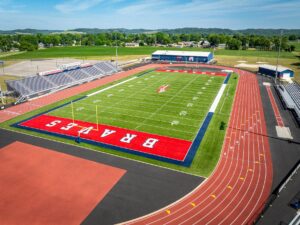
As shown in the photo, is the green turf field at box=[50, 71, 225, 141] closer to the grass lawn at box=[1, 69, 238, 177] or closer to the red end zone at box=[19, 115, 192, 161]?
the grass lawn at box=[1, 69, 238, 177]

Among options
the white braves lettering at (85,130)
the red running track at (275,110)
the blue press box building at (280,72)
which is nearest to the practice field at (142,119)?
the white braves lettering at (85,130)

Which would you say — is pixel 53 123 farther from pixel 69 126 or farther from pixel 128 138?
pixel 128 138

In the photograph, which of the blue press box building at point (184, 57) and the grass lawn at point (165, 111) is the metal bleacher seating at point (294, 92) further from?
the blue press box building at point (184, 57)

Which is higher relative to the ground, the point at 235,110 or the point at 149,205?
the point at 235,110

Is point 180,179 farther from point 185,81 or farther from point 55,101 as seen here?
point 185,81

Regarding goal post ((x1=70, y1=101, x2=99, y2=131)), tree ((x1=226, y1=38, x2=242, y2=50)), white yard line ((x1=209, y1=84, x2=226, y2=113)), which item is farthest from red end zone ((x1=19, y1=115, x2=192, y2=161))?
tree ((x1=226, y1=38, x2=242, y2=50))

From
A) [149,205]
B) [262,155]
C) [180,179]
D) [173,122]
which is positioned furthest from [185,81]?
[149,205]
